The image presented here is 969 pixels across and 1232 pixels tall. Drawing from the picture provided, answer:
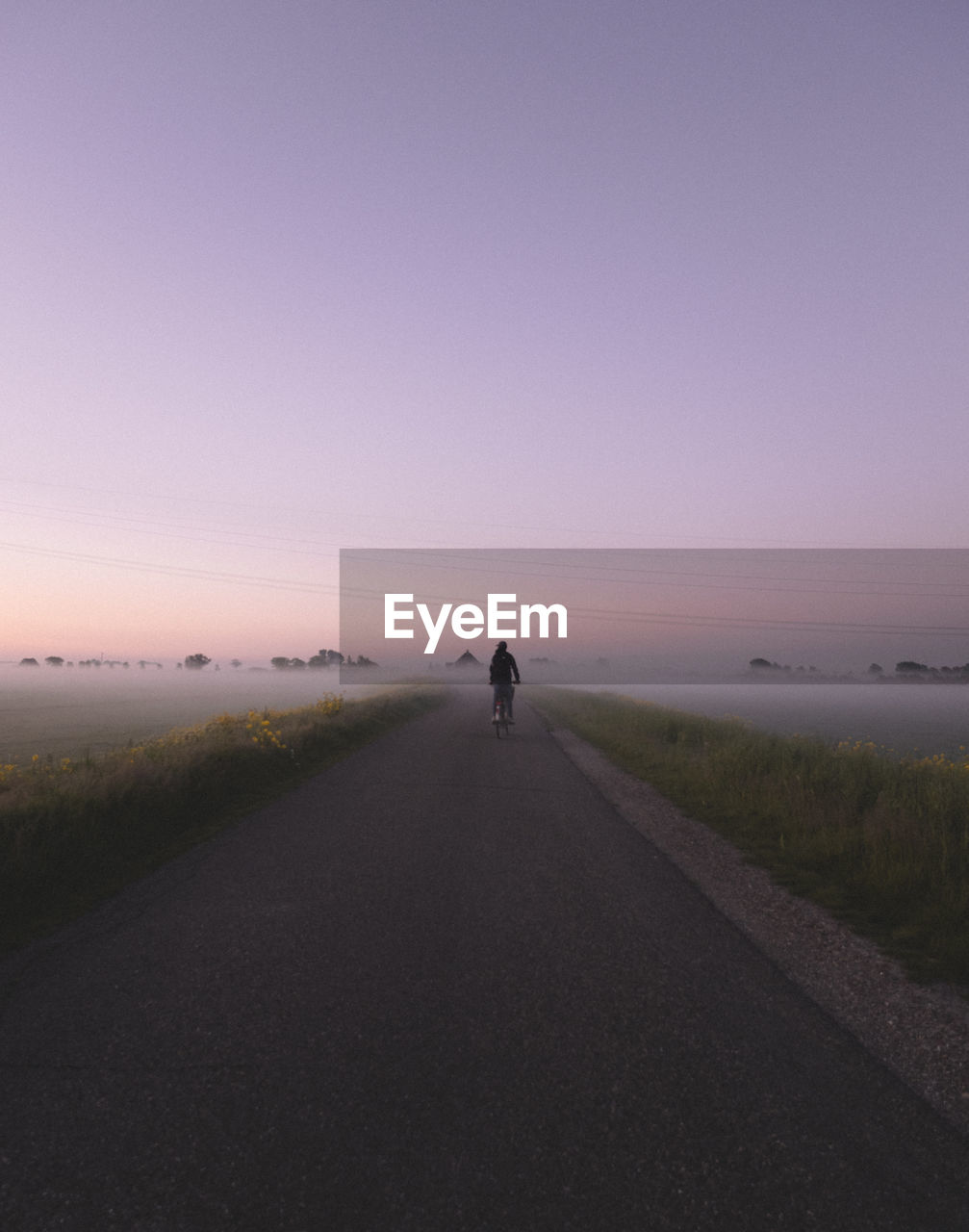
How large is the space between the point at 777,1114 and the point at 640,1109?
66 cm

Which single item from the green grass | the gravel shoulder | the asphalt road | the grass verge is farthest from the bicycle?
the asphalt road

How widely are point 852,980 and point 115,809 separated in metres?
8.10

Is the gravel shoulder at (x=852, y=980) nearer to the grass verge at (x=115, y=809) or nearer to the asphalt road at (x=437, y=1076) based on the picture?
the asphalt road at (x=437, y=1076)

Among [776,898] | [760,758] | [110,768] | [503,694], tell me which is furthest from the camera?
[503,694]

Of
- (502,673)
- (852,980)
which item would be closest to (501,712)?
(502,673)

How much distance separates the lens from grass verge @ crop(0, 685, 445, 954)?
6.39 metres

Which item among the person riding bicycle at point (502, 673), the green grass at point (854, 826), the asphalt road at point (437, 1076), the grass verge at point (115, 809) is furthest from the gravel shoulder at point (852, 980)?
the person riding bicycle at point (502, 673)

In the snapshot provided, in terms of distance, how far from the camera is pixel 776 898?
670 centimetres

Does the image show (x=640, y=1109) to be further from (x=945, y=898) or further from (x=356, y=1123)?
(x=945, y=898)

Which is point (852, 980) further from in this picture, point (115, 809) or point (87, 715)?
point (87, 715)

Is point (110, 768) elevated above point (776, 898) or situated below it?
above

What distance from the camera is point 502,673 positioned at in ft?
69.7

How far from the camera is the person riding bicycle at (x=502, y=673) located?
21094mm

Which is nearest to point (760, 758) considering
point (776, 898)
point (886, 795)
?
point (886, 795)
